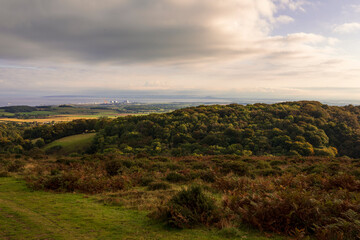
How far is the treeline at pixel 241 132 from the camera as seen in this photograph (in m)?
35.8

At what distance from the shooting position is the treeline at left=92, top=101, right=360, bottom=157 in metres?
35.8

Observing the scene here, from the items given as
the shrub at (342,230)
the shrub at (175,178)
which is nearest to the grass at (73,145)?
the shrub at (175,178)

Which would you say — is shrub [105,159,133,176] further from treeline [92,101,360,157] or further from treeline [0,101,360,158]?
treeline [92,101,360,157]

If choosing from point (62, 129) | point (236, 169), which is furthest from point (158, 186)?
point (62, 129)

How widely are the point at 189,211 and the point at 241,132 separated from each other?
36914 mm

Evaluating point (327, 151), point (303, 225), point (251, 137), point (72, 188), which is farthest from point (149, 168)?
point (327, 151)

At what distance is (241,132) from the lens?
4044 centimetres

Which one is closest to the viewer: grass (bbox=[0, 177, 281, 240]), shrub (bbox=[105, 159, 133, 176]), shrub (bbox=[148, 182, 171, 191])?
grass (bbox=[0, 177, 281, 240])

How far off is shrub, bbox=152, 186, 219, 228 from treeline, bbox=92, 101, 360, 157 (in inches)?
1078

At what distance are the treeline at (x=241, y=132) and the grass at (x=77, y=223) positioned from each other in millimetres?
26985

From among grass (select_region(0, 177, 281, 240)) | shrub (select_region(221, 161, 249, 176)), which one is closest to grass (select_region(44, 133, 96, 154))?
shrub (select_region(221, 161, 249, 176))

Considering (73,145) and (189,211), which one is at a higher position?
(189,211)

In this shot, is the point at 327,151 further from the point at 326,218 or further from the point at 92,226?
the point at 92,226

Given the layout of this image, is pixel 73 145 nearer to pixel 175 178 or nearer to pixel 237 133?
pixel 237 133
